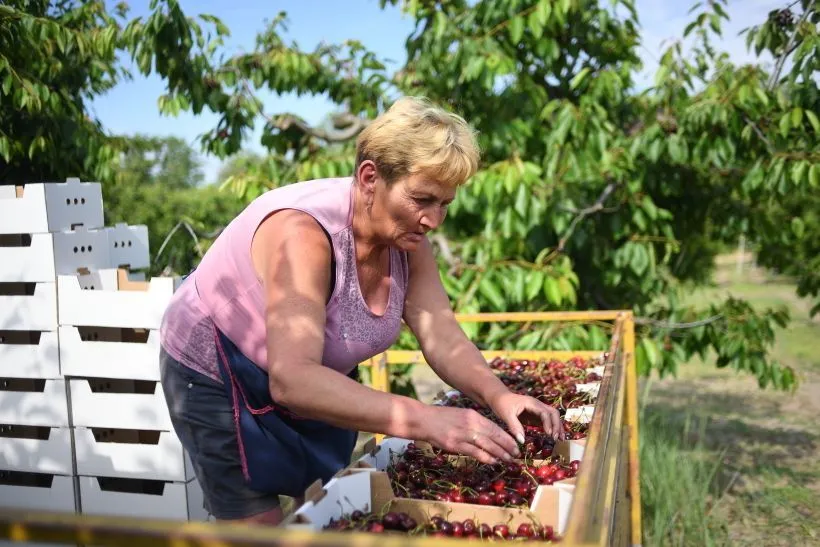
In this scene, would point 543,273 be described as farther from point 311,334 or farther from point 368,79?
point 311,334

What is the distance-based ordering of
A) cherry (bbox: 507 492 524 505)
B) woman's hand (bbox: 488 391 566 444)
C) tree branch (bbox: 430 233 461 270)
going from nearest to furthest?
cherry (bbox: 507 492 524 505), woman's hand (bbox: 488 391 566 444), tree branch (bbox: 430 233 461 270)

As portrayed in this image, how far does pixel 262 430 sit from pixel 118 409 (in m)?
1.61

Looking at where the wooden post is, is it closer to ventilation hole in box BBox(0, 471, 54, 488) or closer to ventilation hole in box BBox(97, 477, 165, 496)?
ventilation hole in box BBox(97, 477, 165, 496)

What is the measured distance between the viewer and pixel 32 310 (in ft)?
10.5

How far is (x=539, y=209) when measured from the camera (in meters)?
4.18

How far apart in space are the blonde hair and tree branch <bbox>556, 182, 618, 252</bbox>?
2756 mm

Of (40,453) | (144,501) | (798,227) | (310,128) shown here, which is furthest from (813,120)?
(40,453)

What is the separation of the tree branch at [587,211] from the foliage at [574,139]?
0.02 m

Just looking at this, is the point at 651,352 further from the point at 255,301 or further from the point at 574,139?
the point at 255,301

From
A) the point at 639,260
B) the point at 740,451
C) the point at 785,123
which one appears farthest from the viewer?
the point at 740,451

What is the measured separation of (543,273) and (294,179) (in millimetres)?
1783

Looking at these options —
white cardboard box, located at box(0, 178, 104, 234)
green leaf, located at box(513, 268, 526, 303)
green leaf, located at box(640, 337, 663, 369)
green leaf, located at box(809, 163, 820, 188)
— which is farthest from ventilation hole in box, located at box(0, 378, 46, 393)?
green leaf, located at box(809, 163, 820, 188)

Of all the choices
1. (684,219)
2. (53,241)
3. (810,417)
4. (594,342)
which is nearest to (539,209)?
(594,342)

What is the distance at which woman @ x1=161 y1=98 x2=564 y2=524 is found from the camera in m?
1.46
